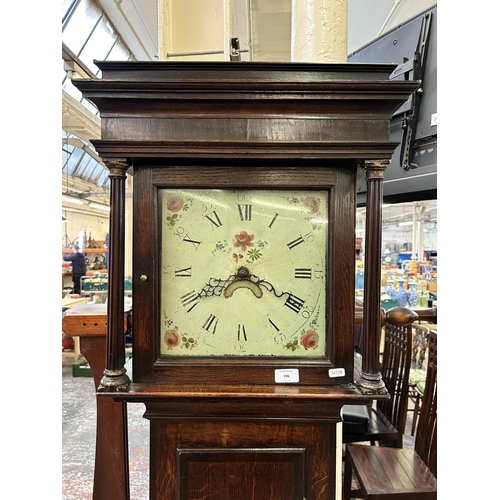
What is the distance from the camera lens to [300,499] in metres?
0.82

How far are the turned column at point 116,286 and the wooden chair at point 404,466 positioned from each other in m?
1.21

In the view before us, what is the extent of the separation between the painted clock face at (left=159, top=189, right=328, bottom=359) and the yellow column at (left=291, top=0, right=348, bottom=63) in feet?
1.50

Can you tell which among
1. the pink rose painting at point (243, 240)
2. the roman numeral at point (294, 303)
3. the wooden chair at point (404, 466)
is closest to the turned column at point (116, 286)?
the pink rose painting at point (243, 240)

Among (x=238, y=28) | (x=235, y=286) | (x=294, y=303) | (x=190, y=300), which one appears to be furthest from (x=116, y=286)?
(x=238, y=28)

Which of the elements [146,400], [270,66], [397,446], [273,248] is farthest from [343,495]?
[270,66]

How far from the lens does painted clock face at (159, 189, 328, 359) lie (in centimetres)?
79

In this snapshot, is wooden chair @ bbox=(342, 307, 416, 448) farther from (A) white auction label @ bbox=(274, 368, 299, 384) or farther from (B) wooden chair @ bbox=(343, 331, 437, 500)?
(A) white auction label @ bbox=(274, 368, 299, 384)

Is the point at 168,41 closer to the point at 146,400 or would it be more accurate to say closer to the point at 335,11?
the point at 335,11

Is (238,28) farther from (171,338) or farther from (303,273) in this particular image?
(171,338)

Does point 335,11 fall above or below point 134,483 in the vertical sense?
above

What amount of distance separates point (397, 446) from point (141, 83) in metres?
2.16

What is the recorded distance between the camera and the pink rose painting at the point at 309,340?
0.79m

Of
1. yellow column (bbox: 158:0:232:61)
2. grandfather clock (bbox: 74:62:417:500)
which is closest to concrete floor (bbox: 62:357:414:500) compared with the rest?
grandfather clock (bbox: 74:62:417:500)

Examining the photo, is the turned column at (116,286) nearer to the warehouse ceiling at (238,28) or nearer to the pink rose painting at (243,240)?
the pink rose painting at (243,240)
